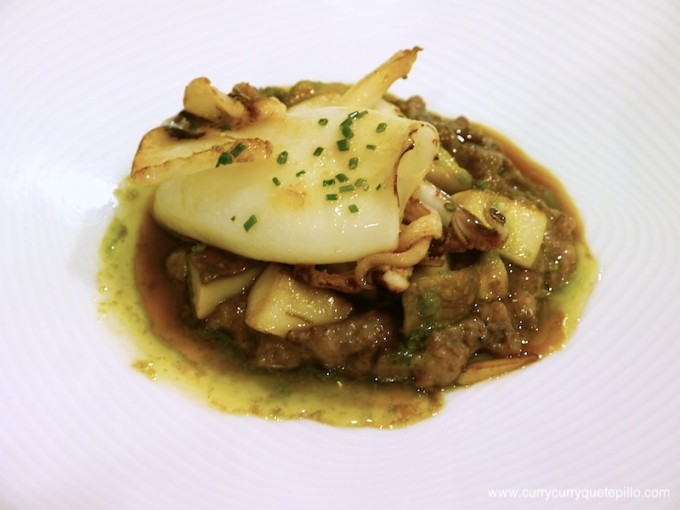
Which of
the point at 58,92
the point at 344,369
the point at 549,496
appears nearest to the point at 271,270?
the point at 344,369

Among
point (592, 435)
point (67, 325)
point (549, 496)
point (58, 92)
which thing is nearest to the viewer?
point (549, 496)

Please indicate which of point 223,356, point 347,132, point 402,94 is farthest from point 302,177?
point 402,94

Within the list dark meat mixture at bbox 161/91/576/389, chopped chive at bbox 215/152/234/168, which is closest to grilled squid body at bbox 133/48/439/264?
chopped chive at bbox 215/152/234/168

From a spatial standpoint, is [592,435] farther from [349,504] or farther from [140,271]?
[140,271]

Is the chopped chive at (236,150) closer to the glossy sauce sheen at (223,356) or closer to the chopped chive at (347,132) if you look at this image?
the chopped chive at (347,132)

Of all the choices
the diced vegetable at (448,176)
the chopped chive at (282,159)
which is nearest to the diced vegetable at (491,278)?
the diced vegetable at (448,176)

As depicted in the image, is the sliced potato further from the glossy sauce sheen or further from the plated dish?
the glossy sauce sheen

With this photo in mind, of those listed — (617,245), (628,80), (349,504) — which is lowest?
(349,504)
